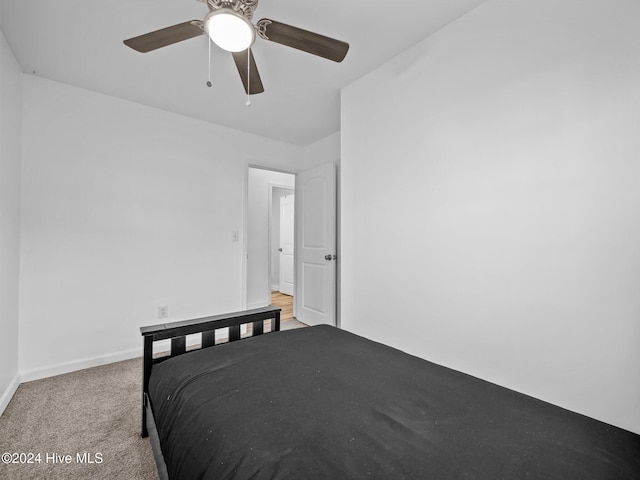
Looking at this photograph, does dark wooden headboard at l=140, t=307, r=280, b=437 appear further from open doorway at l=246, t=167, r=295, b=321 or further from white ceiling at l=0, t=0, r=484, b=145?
open doorway at l=246, t=167, r=295, b=321

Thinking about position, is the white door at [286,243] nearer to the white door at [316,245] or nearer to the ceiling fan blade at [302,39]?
the white door at [316,245]

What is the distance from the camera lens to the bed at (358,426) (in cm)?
74

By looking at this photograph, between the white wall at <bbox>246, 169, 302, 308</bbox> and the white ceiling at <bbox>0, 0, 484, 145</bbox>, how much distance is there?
1.65 metres

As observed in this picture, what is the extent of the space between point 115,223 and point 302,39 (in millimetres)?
2327

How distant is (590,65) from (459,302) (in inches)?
52.7

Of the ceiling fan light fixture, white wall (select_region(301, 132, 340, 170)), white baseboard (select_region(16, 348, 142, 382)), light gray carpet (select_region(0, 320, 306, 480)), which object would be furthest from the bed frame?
white wall (select_region(301, 132, 340, 170))

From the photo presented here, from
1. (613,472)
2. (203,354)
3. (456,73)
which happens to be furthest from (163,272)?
(613,472)

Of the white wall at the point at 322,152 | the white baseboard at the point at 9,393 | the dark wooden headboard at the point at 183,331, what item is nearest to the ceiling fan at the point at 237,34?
the dark wooden headboard at the point at 183,331

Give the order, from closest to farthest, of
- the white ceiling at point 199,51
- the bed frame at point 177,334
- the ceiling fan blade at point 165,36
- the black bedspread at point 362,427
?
the black bedspread at point 362,427
the ceiling fan blade at point 165,36
the bed frame at point 177,334
the white ceiling at point 199,51

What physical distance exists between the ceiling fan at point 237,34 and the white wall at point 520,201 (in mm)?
853

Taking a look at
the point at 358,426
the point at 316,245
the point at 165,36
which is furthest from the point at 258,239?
the point at 358,426

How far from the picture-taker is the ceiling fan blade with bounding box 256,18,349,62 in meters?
1.39

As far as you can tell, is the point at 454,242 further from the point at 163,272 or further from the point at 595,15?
the point at 163,272

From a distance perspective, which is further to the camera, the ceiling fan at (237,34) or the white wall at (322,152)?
the white wall at (322,152)
